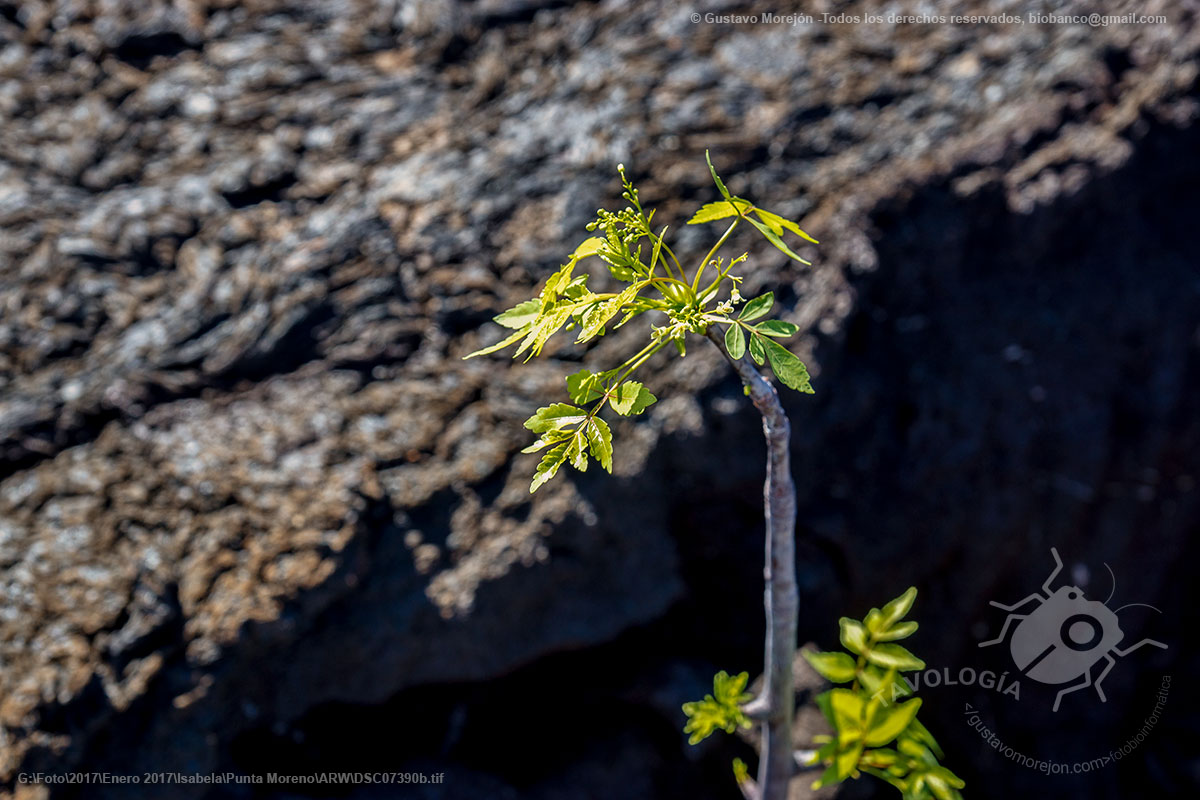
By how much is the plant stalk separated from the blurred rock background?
808mm

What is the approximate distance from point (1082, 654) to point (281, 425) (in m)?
2.98

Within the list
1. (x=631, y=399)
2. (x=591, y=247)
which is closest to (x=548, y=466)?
(x=631, y=399)

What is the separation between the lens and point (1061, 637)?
9.32 ft

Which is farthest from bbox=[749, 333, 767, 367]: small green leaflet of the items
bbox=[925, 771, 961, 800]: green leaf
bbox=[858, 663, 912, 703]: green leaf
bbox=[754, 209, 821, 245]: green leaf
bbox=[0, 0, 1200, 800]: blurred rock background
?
bbox=[0, 0, 1200, 800]: blurred rock background

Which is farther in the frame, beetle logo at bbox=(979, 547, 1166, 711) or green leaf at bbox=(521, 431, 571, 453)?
beetle logo at bbox=(979, 547, 1166, 711)

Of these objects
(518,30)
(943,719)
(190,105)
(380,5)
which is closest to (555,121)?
(518,30)

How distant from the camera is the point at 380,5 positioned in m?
3.30

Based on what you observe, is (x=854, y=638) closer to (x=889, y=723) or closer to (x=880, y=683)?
(x=880, y=683)

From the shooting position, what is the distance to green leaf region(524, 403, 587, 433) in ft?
3.91

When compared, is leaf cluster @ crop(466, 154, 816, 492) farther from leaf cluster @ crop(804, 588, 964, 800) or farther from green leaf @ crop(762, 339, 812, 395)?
leaf cluster @ crop(804, 588, 964, 800)

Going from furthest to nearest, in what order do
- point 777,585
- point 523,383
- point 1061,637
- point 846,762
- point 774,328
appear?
point 1061,637 < point 523,383 < point 777,585 < point 774,328 < point 846,762

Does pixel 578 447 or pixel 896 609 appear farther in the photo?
pixel 896 609

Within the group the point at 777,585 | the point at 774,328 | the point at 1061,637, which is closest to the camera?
the point at 774,328

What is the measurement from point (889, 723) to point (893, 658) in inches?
6.3
